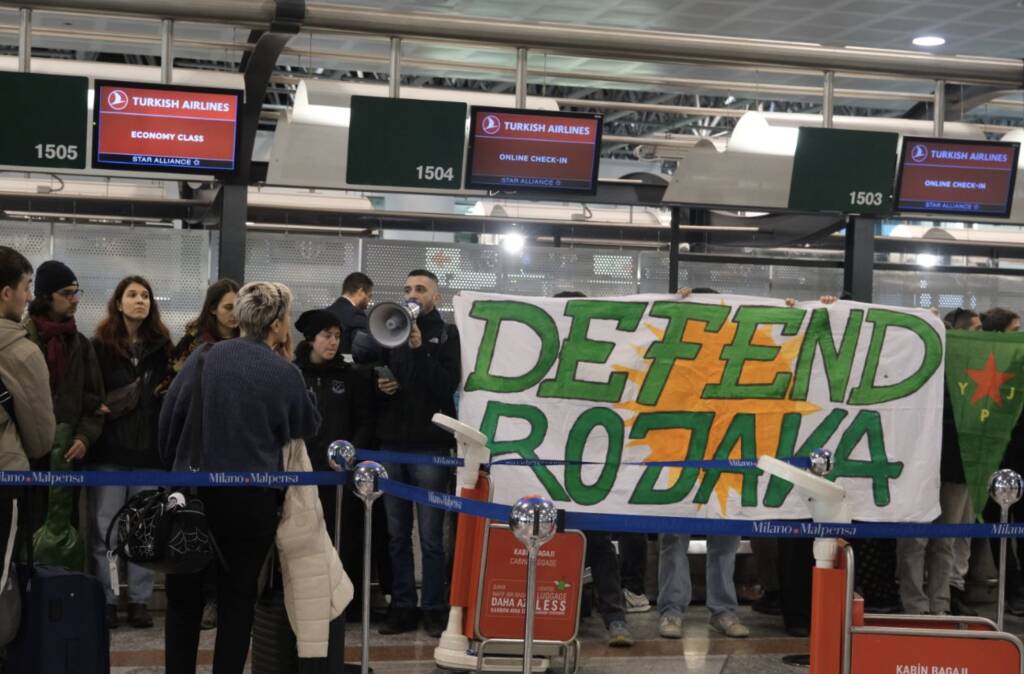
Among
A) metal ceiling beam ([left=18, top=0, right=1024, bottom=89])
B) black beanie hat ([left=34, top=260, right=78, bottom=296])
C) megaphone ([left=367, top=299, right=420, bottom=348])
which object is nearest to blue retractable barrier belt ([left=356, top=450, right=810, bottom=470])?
megaphone ([left=367, top=299, right=420, bottom=348])

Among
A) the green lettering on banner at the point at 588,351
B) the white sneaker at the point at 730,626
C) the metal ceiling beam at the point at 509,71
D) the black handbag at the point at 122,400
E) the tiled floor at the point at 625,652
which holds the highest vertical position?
the metal ceiling beam at the point at 509,71

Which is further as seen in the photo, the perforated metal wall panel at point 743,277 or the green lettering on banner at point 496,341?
the perforated metal wall panel at point 743,277

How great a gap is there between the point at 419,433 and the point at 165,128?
2.88 metres

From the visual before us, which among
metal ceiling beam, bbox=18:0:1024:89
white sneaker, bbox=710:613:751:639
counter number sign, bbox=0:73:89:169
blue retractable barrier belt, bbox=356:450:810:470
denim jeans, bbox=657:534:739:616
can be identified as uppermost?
metal ceiling beam, bbox=18:0:1024:89

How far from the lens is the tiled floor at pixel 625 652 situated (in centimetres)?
620

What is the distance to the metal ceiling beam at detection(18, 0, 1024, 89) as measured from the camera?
26.8 feet

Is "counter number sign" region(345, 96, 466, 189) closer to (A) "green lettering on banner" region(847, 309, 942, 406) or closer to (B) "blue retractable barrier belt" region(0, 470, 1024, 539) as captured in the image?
(A) "green lettering on banner" region(847, 309, 942, 406)

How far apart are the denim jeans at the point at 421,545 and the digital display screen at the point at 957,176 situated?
4800 mm

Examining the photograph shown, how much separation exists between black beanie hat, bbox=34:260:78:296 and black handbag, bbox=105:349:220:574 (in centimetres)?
203

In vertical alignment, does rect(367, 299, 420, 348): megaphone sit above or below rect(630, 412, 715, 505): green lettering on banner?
above

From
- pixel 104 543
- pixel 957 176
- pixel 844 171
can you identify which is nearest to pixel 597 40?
pixel 844 171

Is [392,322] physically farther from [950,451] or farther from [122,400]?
[950,451]

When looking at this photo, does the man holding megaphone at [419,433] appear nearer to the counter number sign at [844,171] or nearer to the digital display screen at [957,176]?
the counter number sign at [844,171]

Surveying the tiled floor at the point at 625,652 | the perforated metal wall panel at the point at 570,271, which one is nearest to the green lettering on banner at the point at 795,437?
the tiled floor at the point at 625,652
